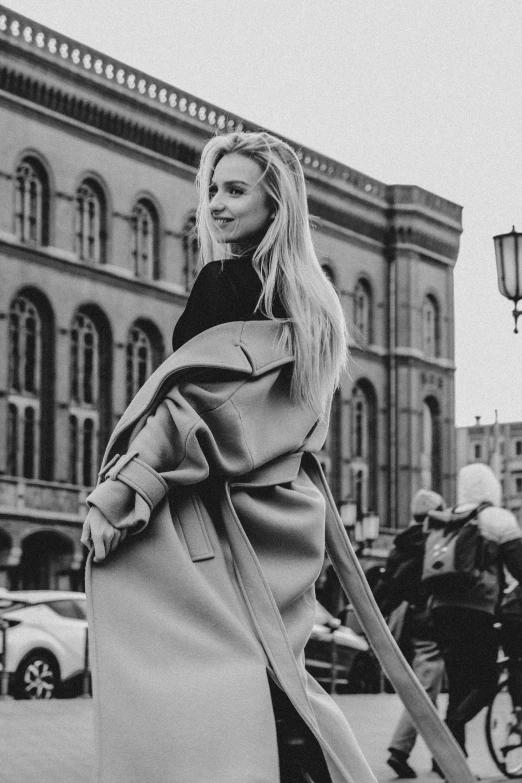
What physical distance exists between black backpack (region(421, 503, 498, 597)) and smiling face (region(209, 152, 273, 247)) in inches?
219

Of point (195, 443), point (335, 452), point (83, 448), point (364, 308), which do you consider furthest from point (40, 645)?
point (364, 308)

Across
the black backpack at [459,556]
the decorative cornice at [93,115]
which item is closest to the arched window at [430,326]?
the decorative cornice at [93,115]

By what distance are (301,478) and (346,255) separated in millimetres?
48340

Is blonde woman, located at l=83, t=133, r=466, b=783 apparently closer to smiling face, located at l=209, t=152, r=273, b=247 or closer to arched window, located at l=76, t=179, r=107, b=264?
smiling face, located at l=209, t=152, r=273, b=247

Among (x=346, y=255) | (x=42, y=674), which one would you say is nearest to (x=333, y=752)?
(x=42, y=674)

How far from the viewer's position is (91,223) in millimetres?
42469

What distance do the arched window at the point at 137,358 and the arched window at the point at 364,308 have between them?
9844 millimetres

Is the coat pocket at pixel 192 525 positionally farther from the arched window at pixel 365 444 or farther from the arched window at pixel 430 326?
the arched window at pixel 430 326

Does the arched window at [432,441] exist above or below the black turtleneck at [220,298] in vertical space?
above

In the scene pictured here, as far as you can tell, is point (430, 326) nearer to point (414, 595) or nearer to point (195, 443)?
point (414, 595)

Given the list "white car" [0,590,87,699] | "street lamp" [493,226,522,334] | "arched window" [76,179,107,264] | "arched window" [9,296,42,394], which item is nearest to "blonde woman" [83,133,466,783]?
"street lamp" [493,226,522,334]

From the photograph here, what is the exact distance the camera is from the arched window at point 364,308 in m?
52.4

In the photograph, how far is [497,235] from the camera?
1452 cm

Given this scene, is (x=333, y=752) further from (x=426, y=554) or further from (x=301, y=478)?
(x=426, y=554)
